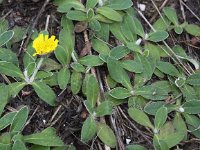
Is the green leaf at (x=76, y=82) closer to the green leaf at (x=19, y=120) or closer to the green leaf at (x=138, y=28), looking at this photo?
the green leaf at (x=19, y=120)

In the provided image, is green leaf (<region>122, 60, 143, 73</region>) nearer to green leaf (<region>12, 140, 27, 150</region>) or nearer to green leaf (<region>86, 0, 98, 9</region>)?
green leaf (<region>86, 0, 98, 9</region>)

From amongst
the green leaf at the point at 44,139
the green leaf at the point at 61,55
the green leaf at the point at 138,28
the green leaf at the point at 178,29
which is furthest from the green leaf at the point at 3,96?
the green leaf at the point at 178,29

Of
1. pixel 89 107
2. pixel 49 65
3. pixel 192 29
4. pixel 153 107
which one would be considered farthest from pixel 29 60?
pixel 192 29

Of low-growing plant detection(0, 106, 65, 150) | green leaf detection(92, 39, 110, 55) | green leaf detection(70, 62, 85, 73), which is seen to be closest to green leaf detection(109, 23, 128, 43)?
green leaf detection(92, 39, 110, 55)

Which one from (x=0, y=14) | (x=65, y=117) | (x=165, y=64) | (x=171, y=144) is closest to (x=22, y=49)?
(x=0, y=14)

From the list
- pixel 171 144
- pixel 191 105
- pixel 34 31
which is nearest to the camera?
pixel 171 144

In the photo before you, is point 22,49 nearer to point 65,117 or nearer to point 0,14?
point 0,14
